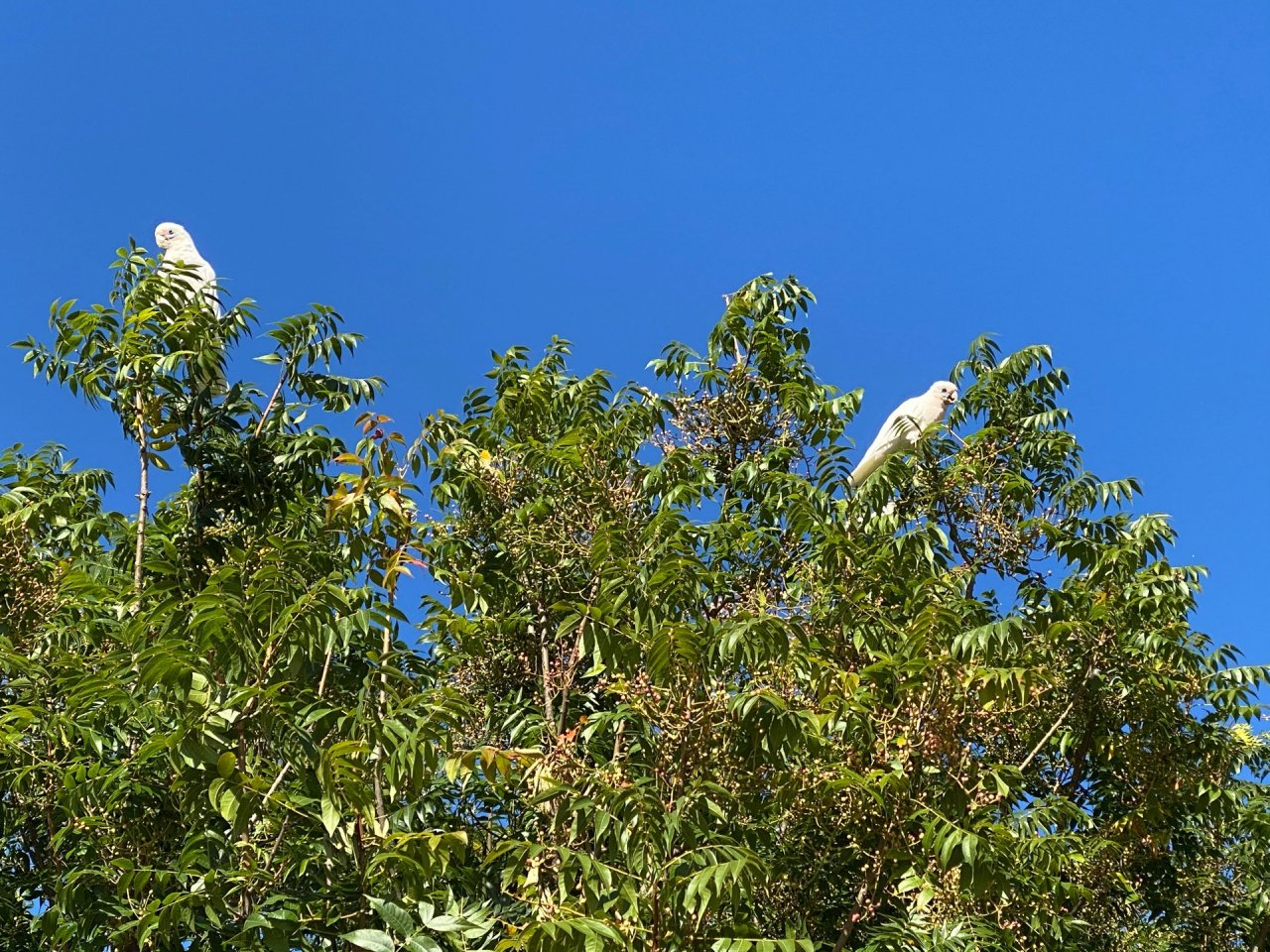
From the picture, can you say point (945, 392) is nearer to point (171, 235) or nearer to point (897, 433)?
point (897, 433)

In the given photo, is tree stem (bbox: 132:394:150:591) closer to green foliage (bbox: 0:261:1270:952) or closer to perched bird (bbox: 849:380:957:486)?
green foliage (bbox: 0:261:1270:952)

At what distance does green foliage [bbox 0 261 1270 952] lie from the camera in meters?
3.39

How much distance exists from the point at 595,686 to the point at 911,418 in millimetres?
2824

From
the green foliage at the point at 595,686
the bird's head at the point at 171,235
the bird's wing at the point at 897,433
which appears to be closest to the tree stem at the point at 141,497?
the green foliage at the point at 595,686

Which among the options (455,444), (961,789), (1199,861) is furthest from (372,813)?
(1199,861)

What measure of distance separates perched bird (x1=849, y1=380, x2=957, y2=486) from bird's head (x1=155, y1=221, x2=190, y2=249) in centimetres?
379

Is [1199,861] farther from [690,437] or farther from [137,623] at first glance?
[137,623]

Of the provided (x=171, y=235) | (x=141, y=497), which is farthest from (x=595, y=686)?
(x=171, y=235)

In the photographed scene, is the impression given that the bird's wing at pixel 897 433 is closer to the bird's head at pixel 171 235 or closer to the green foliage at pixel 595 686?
the green foliage at pixel 595 686

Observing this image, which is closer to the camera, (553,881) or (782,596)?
(553,881)

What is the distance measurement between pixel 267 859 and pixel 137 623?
71 centimetres

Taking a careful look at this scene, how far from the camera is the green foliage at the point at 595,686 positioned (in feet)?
11.1

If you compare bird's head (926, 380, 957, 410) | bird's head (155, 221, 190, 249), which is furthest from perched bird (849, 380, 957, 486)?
bird's head (155, 221, 190, 249)

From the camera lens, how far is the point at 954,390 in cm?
745
